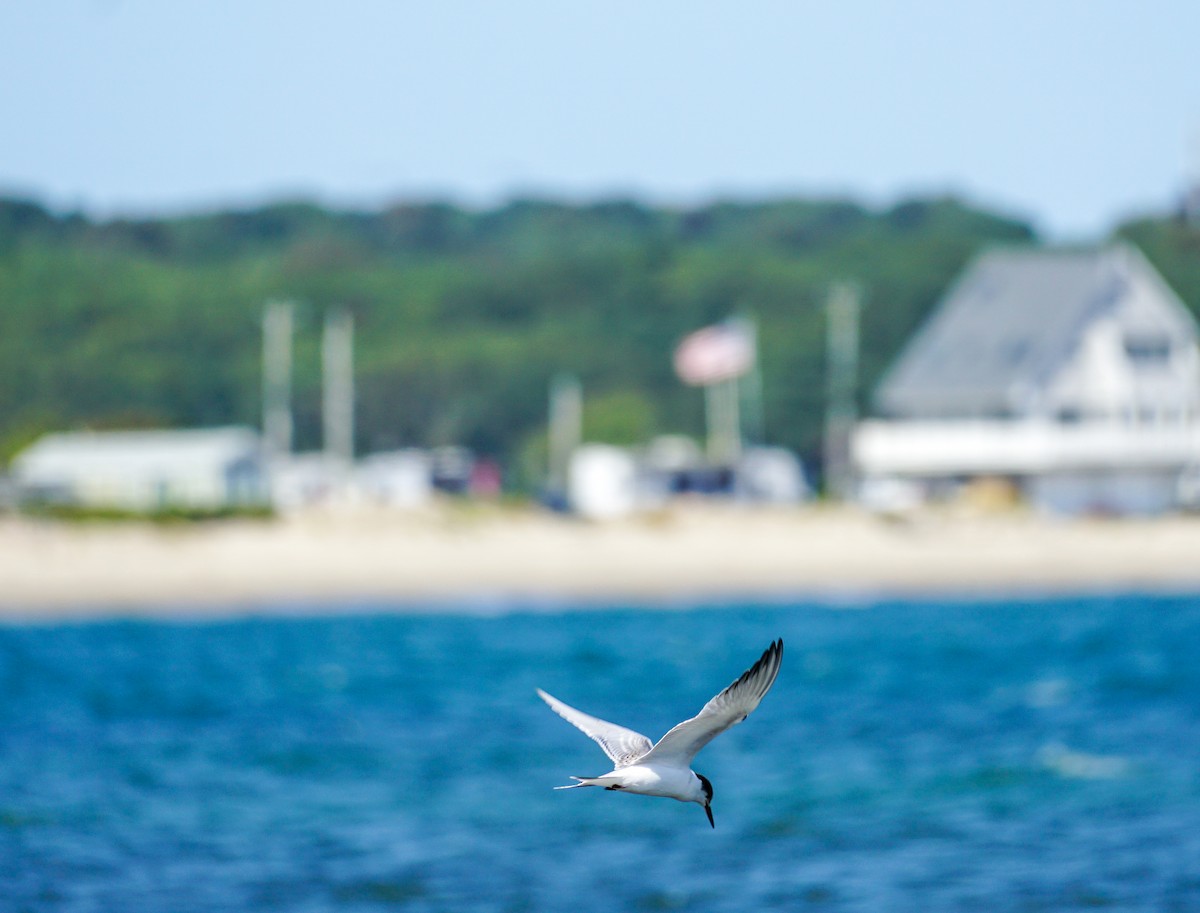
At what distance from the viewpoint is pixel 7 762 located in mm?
25016

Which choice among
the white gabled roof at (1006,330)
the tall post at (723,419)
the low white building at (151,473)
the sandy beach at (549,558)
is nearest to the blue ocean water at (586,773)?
the sandy beach at (549,558)

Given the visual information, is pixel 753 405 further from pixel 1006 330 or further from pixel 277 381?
pixel 277 381

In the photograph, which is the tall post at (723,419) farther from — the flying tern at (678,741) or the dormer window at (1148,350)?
the flying tern at (678,741)

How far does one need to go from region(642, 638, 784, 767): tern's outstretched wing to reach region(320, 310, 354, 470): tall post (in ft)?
229

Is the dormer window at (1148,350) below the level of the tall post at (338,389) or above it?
below

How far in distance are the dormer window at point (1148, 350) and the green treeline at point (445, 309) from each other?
1832 centimetres

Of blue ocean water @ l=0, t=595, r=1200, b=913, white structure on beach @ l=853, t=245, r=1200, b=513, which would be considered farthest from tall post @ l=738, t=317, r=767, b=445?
blue ocean water @ l=0, t=595, r=1200, b=913

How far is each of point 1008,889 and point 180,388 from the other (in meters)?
78.8

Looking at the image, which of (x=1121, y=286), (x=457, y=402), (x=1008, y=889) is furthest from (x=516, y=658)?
(x=457, y=402)

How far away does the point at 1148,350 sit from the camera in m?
70.8

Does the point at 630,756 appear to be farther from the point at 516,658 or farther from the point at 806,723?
the point at 516,658

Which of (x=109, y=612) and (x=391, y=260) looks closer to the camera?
(x=109, y=612)

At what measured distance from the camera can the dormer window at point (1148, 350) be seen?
231 feet

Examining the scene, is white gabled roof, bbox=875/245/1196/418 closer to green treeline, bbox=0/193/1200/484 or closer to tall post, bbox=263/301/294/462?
green treeline, bbox=0/193/1200/484
